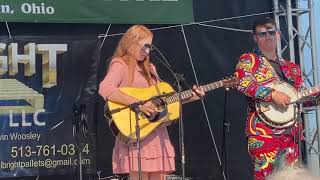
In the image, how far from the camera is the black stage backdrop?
473cm

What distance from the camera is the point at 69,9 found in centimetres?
439

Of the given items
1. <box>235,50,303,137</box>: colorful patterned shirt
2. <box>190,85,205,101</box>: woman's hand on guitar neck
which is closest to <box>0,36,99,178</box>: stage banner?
<box>190,85,205,101</box>: woman's hand on guitar neck

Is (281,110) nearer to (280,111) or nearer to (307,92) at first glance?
(280,111)

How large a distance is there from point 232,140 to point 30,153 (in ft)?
5.85

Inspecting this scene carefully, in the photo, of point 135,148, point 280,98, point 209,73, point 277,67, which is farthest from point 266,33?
point 209,73

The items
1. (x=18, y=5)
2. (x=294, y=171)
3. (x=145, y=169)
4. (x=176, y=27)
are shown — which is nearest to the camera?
(x=294, y=171)

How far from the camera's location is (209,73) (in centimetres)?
480

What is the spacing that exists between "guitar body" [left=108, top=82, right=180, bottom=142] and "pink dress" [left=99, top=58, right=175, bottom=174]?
0.04 meters

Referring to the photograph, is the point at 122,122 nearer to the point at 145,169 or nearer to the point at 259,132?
the point at 145,169

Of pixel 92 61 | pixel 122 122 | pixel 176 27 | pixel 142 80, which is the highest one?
pixel 176 27

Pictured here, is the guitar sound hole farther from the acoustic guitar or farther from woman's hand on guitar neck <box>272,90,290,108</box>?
woman's hand on guitar neck <box>272,90,290,108</box>

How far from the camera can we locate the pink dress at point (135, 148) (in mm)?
3199

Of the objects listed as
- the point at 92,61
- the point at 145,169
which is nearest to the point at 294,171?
the point at 145,169

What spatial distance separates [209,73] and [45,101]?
1.46 meters
